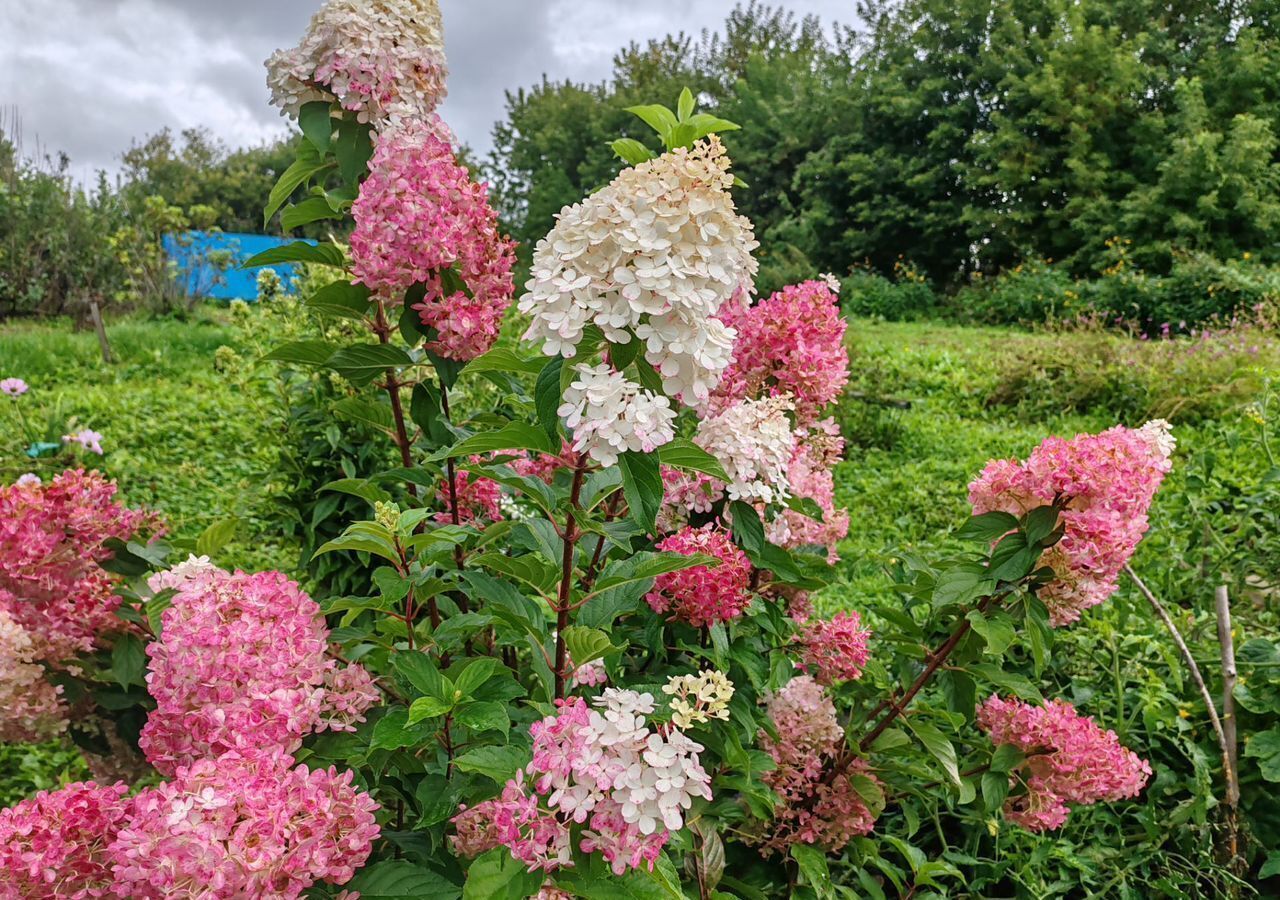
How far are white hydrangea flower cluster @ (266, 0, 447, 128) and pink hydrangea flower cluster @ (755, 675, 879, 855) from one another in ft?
4.08

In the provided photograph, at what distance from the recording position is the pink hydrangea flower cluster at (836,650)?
167 centimetres

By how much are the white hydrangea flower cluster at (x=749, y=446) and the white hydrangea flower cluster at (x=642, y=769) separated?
490 mm

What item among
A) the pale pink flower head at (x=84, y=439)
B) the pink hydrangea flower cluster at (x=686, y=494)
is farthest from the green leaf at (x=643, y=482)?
the pale pink flower head at (x=84, y=439)

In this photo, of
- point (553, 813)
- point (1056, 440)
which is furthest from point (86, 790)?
point (1056, 440)

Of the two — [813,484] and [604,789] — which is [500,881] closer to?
[604,789]

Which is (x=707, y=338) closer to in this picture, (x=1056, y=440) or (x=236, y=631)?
(x=236, y=631)

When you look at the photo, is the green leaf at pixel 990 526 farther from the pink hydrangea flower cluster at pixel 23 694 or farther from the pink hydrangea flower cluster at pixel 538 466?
the pink hydrangea flower cluster at pixel 23 694

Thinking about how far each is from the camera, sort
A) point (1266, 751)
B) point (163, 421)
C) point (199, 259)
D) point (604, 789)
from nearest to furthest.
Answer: point (604, 789) → point (1266, 751) → point (163, 421) → point (199, 259)

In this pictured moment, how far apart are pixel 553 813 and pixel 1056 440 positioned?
3.41 feet

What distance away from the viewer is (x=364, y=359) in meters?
1.37

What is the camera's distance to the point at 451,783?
1037 mm

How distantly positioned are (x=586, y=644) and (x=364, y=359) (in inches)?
25.5

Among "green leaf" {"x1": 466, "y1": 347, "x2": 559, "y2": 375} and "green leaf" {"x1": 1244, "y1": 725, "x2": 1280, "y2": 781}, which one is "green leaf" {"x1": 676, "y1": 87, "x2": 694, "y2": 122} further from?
"green leaf" {"x1": 1244, "y1": 725, "x2": 1280, "y2": 781}

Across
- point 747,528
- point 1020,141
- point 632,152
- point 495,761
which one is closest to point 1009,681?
point 747,528
